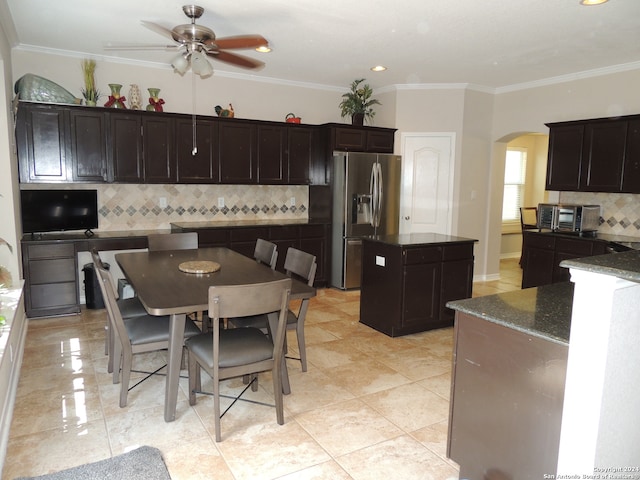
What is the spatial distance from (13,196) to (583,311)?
4535 mm

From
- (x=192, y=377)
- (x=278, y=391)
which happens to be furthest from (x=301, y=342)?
(x=192, y=377)

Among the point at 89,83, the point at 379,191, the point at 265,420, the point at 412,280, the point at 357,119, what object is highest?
the point at 89,83

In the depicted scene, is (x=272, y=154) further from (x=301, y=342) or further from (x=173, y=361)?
(x=173, y=361)

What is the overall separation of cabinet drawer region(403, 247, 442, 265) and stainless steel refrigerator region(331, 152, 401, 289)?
5.69ft

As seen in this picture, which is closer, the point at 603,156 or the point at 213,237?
the point at 603,156

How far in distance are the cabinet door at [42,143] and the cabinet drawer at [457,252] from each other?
3983mm

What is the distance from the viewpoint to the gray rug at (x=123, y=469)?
2.16m

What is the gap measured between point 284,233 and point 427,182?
222 cm

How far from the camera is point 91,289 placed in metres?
4.89

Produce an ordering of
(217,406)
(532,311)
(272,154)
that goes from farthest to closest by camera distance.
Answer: (272,154), (217,406), (532,311)

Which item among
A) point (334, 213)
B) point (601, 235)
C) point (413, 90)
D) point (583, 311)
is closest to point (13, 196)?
point (334, 213)

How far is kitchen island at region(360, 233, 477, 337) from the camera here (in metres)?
4.11

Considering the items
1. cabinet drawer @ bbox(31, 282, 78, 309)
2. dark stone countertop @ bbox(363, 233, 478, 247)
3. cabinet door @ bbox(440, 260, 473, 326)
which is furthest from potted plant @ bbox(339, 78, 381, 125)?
cabinet drawer @ bbox(31, 282, 78, 309)

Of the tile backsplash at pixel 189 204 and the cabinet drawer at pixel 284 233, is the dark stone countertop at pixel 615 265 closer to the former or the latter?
the cabinet drawer at pixel 284 233
